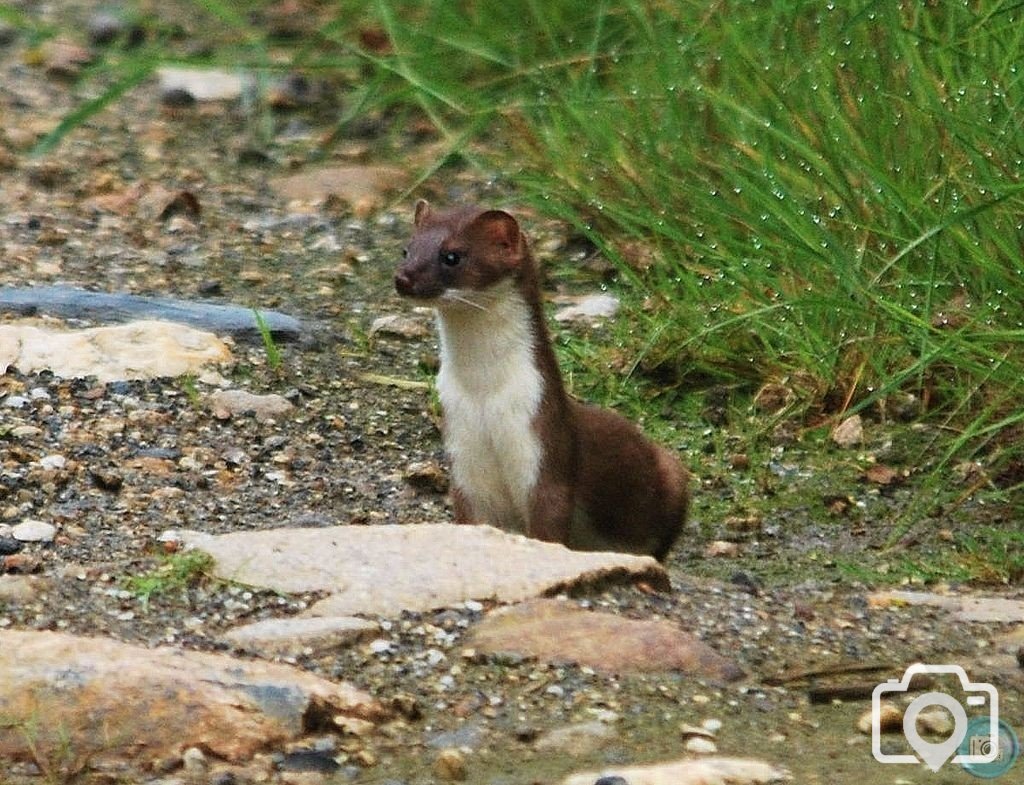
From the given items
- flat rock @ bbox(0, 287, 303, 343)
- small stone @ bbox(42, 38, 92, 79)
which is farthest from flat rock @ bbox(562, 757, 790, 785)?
small stone @ bbox(42, 38, 92, 79)

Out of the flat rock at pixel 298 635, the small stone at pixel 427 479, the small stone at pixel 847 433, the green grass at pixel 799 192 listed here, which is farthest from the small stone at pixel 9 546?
A: the small stone at pixel 847 433

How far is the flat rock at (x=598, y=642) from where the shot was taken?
3631 millimetres

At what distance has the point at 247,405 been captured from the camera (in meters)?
5.41

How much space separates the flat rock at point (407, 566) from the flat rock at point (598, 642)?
0.34 ft

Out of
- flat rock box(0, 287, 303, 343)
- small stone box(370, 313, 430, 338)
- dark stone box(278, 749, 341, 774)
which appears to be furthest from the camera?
small stone box(370, 313, 430, 338)

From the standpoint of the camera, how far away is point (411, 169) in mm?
7480

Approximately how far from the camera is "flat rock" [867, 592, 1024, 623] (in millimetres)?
4074

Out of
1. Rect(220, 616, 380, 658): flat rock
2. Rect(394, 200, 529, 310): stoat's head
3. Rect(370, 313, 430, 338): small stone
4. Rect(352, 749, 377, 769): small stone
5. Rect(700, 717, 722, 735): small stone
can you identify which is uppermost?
Rect(394, 200, 529, 310): stoat's head

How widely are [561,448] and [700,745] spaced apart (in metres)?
1.43

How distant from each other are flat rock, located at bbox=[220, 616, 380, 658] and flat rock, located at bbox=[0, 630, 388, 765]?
0.58ft

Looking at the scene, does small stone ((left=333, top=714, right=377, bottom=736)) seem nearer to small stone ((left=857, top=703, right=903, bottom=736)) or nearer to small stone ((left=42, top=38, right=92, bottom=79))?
small stone ((left=857, top=703, right=903, bottom=736))

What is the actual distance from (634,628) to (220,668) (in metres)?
0.75

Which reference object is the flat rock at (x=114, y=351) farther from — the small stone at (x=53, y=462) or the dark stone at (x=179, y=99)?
the dark stone at (x=179, y=99)

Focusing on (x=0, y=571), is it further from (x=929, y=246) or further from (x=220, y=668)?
(x=929, y=246)
